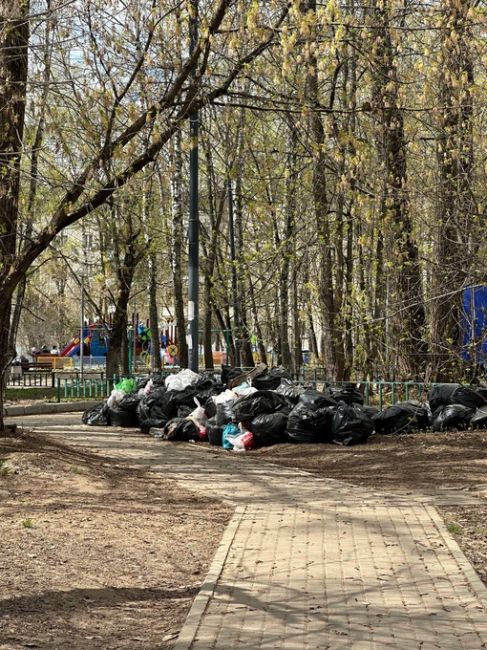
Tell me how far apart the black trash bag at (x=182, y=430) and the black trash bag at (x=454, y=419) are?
3.82 meters

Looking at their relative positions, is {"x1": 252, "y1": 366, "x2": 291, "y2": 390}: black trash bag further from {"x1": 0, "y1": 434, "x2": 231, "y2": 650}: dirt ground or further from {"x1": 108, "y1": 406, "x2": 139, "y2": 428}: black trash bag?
{"x1": 0, "y1": 434, "x2": 231, "y2": 650}: dirt ground

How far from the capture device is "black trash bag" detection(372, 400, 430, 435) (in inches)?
606

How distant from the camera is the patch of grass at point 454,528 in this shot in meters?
8.39

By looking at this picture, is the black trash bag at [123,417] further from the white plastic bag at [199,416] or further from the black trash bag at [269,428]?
the black trash bag at [269,428]

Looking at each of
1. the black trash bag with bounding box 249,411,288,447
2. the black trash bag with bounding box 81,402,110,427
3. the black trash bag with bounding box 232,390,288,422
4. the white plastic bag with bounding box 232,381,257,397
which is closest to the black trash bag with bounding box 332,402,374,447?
the black trash bag with bounding box 249,411,288,447

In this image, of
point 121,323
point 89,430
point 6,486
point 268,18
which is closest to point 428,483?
point 6,486

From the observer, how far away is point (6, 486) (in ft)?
33.0

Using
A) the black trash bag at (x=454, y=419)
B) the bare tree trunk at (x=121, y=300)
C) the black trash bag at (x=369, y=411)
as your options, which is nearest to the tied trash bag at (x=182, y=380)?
the black trash bag at (x=369, y=411)

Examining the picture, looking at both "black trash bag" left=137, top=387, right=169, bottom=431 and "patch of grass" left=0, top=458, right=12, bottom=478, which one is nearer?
"patch of grass" left=0, top=458, right=12, bottom=478

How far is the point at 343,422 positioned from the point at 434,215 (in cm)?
330

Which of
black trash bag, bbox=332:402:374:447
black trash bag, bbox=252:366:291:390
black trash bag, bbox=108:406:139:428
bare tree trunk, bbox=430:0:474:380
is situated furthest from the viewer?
black trash bag, bbox=108:406:139:428

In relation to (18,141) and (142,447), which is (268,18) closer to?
(18,141)

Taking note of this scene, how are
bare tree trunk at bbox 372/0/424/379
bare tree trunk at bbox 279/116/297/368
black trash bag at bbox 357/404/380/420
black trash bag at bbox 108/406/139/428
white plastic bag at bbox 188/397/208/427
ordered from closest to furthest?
1. black trash bag at bbox 357/404/380/420
2. bare tree trunk at bbox 372/0/424/379
3. white plastic bag at bbox 188/397/208/427
4. black trash bag at bbox 108/406/139/428
5. bare tree trunk at bbox 279/116/297/368

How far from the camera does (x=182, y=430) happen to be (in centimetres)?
1636
